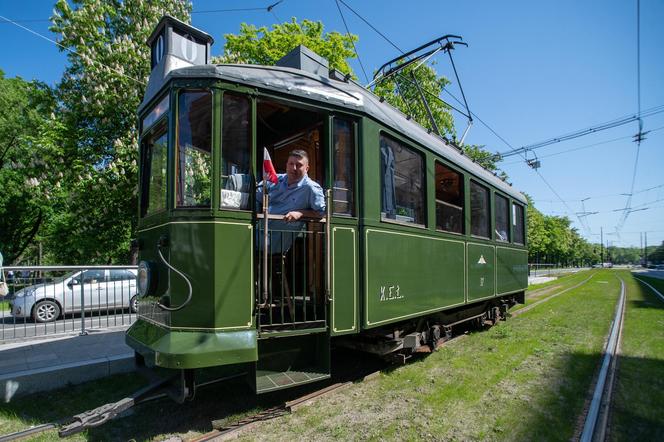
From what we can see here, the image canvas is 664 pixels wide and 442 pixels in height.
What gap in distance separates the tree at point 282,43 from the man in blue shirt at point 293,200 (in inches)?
481

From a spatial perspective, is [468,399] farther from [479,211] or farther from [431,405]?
[479,211]

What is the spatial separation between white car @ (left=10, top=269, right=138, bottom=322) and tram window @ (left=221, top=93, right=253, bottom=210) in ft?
16.1

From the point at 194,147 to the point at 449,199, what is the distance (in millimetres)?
4206

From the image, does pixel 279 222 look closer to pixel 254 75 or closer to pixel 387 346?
pixel 254 75

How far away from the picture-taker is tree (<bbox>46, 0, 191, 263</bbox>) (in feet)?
44.0

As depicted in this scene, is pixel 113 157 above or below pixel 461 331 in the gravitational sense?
above

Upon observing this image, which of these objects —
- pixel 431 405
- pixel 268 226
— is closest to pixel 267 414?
pixel 431 405

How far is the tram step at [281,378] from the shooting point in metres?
3.56

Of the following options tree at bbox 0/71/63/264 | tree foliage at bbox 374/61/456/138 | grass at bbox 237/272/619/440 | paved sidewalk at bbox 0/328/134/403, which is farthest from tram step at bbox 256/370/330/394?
tree foliage at bbox 374/61/456/138

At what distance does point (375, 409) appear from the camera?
4074 millimetres

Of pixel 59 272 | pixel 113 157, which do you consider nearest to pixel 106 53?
pixel 113 157

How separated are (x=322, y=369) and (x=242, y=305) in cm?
108

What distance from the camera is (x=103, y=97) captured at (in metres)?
13.3

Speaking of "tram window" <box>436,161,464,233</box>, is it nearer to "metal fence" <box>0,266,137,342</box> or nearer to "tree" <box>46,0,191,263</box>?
"metal fence" <box>0,266,137,342</box>
